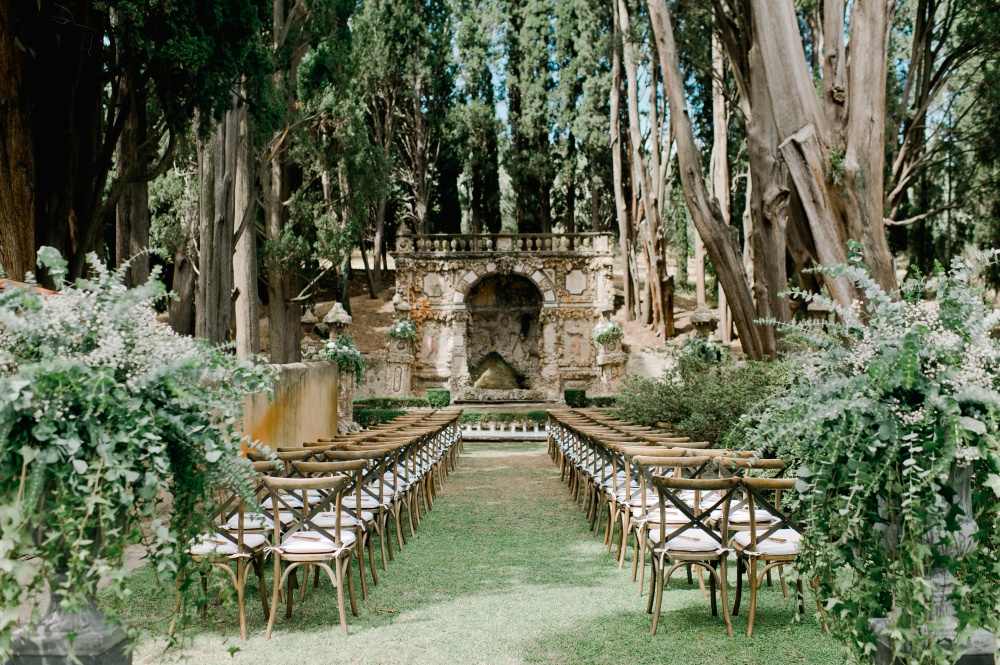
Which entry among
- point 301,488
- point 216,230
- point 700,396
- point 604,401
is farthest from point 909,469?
point 604,401

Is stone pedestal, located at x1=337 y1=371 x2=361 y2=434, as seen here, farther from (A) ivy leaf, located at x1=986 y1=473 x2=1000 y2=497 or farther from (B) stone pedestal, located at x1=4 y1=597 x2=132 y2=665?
(A) ivy leaf, located at x1=986 y1=473 x2=1000 y2=497

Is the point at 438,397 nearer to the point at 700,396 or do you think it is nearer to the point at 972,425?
the point at 700,396

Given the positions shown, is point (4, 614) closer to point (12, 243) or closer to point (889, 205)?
point (12, 243)

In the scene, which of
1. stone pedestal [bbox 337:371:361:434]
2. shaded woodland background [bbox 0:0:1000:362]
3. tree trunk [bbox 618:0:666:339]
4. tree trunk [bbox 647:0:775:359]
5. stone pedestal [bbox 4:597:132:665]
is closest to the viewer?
stone pedestal [bbox 4:597:132:665]

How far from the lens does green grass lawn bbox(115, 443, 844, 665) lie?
12.4 ft

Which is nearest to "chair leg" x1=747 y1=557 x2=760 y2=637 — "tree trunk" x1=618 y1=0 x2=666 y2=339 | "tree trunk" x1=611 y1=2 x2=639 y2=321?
"tree trunk" x1=618 y1=0 x2=666 y2=339

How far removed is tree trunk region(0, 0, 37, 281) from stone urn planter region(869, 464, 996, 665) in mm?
6479

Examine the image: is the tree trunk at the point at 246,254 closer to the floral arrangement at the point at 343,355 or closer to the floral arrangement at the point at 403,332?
the floral arrangement at the point at 343,355

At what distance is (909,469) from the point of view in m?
2.34

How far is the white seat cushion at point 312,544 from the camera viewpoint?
4.30m

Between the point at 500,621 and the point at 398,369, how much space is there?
1904cm

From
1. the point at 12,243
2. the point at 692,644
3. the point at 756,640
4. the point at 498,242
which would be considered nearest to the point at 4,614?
the point at 692,644

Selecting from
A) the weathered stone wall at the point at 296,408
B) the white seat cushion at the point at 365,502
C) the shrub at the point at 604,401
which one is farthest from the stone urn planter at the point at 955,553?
the shrub at the point at 604,401

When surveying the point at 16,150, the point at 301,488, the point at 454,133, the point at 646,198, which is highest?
the point at 454,133
